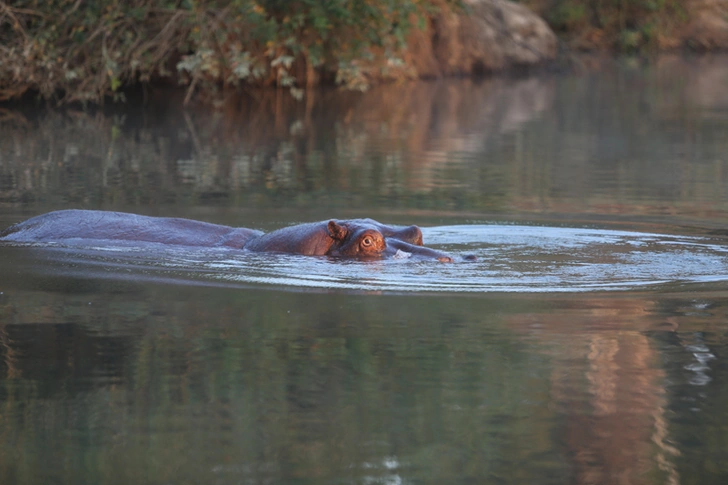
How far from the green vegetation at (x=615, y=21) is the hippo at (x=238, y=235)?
2638cm

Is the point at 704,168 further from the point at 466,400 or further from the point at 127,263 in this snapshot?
the point at 466,400

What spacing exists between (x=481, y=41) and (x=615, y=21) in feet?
31.2

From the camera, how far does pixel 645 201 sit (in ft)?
31.7

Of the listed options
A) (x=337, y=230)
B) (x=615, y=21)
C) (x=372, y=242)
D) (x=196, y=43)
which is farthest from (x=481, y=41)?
(x=372, y=242)

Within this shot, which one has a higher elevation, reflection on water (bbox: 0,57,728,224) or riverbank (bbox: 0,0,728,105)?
riverbank (bbox: 0,0,728,105)

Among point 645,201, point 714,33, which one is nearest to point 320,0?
point 645,201

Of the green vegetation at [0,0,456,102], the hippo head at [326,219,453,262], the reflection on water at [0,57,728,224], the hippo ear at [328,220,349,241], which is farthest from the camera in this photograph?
the green vegetation at [0,0,456,102]

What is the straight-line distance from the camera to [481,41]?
2653 cm

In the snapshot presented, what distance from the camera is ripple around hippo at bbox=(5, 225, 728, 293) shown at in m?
6.41

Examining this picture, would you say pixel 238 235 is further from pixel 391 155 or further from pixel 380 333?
pixel 391 155

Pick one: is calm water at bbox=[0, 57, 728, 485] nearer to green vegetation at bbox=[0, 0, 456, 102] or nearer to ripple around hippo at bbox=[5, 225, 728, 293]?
ripple around hippo at bbox=[5, 225, 728, 293]

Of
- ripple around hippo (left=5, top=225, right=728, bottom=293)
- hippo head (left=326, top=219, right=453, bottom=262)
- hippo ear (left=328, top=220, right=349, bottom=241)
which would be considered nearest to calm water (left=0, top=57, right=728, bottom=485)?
ripple around hippo (left=5, top=225, right=728, bottom=293)

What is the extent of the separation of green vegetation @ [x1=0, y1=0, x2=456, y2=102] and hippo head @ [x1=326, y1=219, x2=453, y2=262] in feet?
33.4

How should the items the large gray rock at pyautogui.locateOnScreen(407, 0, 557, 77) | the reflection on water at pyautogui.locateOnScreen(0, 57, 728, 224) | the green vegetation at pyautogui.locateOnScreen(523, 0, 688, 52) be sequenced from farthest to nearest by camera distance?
1. the green vegetation at pyautogui.locateOnScreen(523, 0, 688, 52)
2. the large gray rock at pyautogui.locateOnScreen(407, 0, 557, 77)
3. the reflection on water at pyautogui.locateOnScreen(0, 57, 728, 224)
